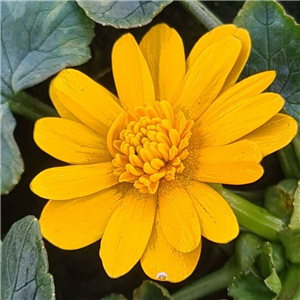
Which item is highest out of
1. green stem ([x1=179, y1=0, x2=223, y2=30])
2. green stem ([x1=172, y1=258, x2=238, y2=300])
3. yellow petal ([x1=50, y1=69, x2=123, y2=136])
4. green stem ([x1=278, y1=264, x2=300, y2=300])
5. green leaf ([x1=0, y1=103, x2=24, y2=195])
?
green stem ([x1=179, y1=0, x2=223, y2=30])

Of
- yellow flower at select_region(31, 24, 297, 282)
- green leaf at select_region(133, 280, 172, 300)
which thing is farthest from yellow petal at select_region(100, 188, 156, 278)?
green leaf at select_region(133, 280, 172, 300)

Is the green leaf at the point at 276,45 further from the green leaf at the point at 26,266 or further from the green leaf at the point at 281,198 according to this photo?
the green leaf at the point at 26,266

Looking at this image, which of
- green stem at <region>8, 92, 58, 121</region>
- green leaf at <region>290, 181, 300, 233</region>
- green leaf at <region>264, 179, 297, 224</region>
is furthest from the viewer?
green stem at <region>8, 92, 58, 121</region>

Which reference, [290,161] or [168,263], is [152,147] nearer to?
[168,263]

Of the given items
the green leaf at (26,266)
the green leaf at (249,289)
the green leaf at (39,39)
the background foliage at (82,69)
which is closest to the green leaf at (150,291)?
the background foliage at (82,69)

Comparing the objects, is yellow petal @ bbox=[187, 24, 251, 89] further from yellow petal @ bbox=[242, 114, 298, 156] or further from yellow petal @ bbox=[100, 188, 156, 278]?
yellow petal @ bbox=[100, 188, 156, 278]

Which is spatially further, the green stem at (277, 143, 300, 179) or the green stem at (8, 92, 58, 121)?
the green stem at (8, 92, 58, 121)

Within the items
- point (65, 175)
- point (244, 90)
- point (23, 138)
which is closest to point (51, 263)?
point (23, 138)

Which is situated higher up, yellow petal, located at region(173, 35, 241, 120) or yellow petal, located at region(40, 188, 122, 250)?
yellow petal, located at region(173, 35, 241, 120)
